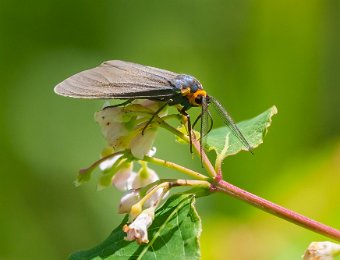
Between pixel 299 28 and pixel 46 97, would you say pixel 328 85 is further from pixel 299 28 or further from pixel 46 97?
pixel 46 97

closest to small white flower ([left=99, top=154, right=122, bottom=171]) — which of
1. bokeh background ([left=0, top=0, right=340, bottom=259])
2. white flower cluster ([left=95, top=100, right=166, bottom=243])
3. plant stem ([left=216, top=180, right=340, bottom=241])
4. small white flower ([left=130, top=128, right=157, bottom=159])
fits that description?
white flower cluster ([left=95, top=100, right=166, bottom=243])

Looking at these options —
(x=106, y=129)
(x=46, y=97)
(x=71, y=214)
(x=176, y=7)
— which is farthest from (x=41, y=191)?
(x=106, y=129)

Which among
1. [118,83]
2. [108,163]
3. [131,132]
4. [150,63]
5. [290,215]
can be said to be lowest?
[150,63]

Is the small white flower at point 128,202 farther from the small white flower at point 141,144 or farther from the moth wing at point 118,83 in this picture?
the moth wing at point 118,83

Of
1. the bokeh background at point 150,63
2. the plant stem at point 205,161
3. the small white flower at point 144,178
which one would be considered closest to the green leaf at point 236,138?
the plant stem at point 205,161

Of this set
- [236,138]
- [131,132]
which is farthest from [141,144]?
[236,138]

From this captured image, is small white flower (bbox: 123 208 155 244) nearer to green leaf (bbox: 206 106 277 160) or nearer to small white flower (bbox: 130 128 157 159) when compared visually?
small white flower (bbox: 130 128 157 159)

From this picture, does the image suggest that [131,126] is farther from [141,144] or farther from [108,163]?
[108,163]
